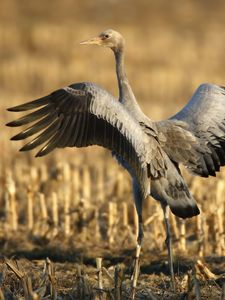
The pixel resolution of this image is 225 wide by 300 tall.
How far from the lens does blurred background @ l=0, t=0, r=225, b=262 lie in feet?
48.0

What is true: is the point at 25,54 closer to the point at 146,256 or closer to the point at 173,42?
the point at 173,42

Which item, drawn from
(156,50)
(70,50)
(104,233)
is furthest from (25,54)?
(104,233)

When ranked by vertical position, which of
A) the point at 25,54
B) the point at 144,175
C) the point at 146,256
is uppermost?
the point at 25,54

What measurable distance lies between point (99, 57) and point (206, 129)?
1693cm

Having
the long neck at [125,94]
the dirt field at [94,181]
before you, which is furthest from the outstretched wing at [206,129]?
the dirt field at [94,181]

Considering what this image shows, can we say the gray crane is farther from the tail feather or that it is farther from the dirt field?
the dirt field

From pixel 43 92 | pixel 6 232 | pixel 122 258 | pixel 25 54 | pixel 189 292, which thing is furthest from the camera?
pixel 25 54

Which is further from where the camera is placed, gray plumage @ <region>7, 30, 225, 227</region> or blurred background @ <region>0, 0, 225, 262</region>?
blurred background @ <region>0, 0, 225, 262</region>

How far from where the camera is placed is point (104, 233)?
1119 cm

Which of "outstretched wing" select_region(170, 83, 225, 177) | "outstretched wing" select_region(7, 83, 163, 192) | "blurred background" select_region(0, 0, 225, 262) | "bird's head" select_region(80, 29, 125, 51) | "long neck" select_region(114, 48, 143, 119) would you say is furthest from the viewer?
"blurred background" select_region(0, 0, 225, 262)

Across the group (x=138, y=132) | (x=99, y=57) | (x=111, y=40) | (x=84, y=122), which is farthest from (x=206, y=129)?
(x=99, y=57)

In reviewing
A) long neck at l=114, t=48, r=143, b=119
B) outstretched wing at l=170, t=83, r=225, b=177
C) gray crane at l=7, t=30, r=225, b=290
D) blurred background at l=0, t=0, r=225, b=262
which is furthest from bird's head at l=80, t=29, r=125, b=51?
blurred background at l=0, t=0, r=225, b=262

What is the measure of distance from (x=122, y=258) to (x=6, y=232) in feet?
5.88

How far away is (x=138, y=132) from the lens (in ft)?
26.3
